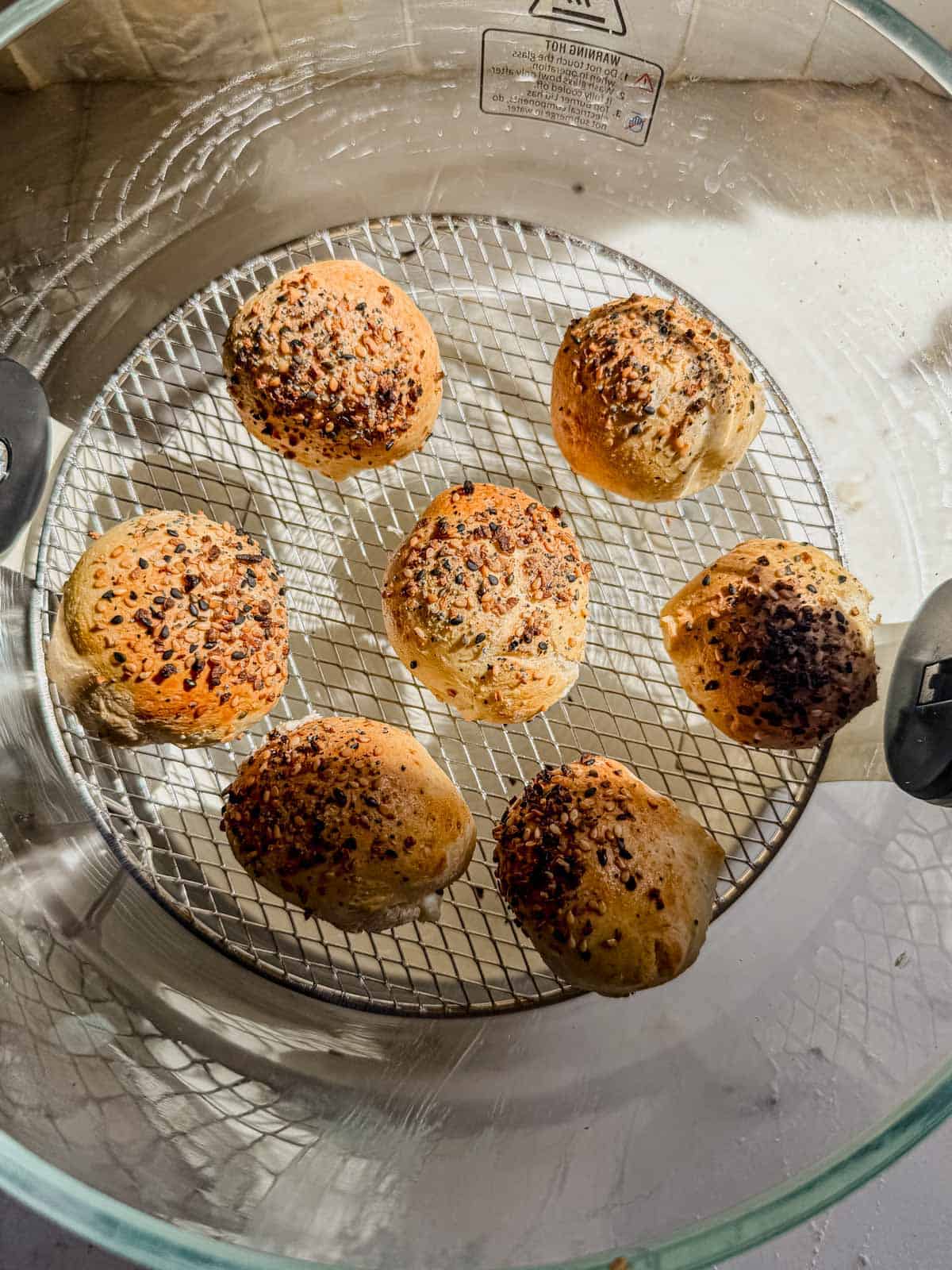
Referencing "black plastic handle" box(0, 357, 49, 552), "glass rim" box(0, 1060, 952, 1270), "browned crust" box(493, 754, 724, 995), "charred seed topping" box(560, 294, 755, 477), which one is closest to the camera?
"glass rim" box(0, 1060, 952, 1270)

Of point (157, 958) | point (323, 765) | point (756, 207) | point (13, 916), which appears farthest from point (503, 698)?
point (756, 207)

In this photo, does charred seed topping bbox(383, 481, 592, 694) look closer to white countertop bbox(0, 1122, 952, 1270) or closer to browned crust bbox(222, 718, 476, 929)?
browned crust bbox(222, 718, 476, 929)

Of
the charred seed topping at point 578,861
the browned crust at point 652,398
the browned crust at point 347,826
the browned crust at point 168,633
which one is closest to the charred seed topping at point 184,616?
the browned crust at point 168,633

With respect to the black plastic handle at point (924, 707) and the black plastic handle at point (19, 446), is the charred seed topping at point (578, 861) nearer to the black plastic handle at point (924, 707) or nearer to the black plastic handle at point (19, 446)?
the black plastic handle at point (924, 707)

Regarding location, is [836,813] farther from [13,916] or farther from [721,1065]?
[13,916]

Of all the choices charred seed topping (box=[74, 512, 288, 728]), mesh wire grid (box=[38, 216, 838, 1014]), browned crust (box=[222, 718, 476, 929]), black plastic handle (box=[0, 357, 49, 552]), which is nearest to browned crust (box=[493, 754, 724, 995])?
browned crust (box=[222, 718, 476, 929])

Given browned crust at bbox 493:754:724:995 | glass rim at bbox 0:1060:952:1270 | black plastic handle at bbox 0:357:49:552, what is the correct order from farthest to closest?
black plastic handle at bbox 0:357:49:552 < browned crust at bbox 493:754:724:995 < glass rim at bbox 0:1060:952:1270
